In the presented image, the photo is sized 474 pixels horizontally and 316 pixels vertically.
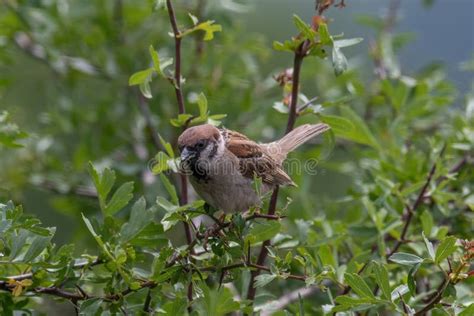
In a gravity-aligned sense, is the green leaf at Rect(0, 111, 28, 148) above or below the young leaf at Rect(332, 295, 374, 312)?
above

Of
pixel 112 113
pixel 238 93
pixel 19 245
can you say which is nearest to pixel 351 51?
pixel 238 93


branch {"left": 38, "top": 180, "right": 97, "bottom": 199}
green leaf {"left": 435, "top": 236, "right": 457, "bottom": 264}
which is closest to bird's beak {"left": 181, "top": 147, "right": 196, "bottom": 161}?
green leaf {"left": 435, "top": 236, "right": 457, "bottom": 264}

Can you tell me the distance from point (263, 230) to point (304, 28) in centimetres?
63

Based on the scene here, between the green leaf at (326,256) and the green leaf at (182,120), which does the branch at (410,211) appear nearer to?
the green leaf at (326,256)

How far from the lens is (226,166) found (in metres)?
2.90

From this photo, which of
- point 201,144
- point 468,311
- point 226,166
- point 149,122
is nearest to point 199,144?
point 201,144

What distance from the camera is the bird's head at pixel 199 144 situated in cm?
263

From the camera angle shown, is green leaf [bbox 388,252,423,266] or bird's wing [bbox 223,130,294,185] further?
bird's wing [bbox 223,130,294,185]

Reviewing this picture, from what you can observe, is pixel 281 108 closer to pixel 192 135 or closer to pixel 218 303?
pixel 192 135

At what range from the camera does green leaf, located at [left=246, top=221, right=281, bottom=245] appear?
2.27m

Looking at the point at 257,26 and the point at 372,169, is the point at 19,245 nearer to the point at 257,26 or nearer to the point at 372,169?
the point at 372,169

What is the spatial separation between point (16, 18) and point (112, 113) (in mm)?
715

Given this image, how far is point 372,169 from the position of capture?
3.09m

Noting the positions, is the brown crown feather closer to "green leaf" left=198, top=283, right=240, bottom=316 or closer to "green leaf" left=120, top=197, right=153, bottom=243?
"green leaf" left=120, top=197, right=153, bottom=243
